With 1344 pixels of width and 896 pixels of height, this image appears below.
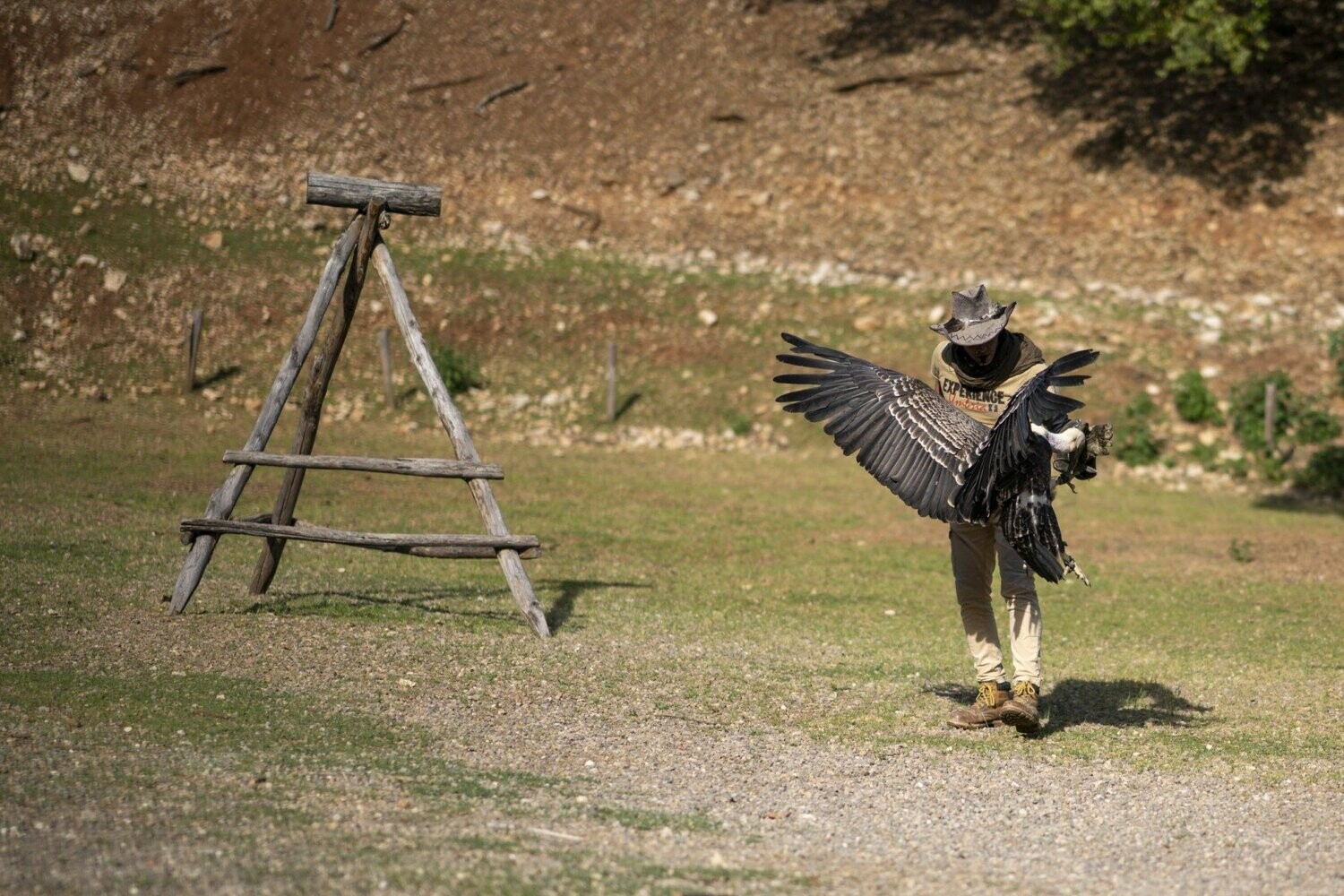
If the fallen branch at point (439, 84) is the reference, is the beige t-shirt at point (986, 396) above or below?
below

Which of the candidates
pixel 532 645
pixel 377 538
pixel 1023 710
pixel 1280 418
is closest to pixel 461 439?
pixel 377 538

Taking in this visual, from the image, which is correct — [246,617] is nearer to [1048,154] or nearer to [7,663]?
[7,663]

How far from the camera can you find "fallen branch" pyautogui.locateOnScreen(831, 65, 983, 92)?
32.1m

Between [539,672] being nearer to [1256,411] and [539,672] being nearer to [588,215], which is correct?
[1256,411]

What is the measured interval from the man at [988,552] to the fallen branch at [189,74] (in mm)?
27178

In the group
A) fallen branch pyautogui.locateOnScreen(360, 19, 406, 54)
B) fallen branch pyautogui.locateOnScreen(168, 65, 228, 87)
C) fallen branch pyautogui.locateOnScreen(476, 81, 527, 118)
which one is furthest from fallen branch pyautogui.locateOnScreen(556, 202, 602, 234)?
fallen branch pyautogui.locateOnScreen(168, 65, 228, 87)

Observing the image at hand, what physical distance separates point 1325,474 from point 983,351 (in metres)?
15.2

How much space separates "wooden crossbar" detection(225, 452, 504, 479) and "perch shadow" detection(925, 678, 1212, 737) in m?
3.74

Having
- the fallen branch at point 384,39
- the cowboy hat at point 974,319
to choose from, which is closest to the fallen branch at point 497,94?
the fallen branch at point 384,39

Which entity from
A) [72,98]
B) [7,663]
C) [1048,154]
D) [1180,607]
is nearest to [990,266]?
[1048,154]

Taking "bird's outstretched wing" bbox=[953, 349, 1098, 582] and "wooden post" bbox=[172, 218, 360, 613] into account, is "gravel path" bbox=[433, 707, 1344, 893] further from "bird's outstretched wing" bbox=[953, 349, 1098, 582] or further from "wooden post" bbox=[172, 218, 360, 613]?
"wooden post" bbox=[172, 218, 360, 613]

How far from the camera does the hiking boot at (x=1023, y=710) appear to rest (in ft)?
28.1

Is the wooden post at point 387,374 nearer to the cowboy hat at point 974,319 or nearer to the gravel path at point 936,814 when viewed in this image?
the gravel path at point 936,814

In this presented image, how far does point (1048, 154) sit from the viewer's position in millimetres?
29953
